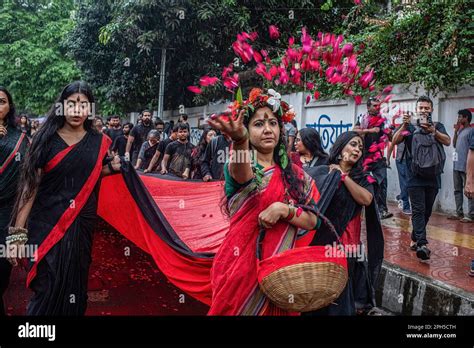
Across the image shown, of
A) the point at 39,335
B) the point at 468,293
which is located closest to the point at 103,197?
the point at 39,335

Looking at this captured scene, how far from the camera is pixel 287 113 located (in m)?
3.13

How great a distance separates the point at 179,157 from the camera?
828cm

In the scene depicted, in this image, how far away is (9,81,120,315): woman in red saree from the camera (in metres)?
3.31

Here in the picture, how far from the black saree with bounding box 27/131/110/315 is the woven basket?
1.37 meters

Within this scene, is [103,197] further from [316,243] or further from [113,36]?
[113,36]

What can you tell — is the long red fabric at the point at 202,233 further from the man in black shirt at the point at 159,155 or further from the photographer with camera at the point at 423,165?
the photographer with camera at the point at 423,165

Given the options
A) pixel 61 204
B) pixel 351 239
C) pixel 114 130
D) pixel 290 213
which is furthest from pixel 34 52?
pixel 290 213

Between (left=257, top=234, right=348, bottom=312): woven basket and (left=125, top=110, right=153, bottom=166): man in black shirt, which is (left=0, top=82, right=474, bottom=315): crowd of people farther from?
(left=125, top=110, right=153, bottom=166): man in black shirt

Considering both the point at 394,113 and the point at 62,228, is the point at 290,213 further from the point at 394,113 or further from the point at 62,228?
the point at 394,113

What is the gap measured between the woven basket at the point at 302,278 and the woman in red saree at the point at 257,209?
0.64ft

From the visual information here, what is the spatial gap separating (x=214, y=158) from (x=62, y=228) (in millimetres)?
4420

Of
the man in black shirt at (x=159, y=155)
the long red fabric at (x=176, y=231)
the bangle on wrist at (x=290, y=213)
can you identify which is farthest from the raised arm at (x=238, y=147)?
the man in black shirt at (x=159, y=155)

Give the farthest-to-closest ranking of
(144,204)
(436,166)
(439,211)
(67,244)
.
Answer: (439,211)
(436,166)
(144,204)
(67,244)

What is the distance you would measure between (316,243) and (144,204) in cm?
164
